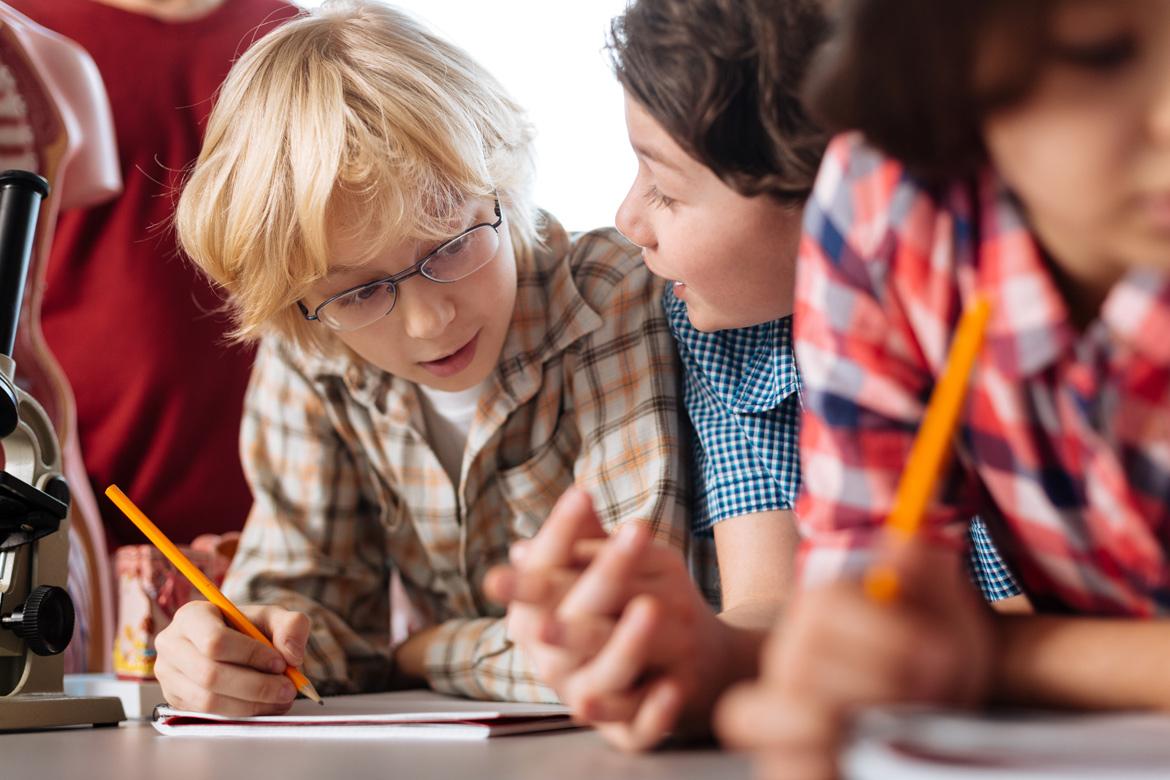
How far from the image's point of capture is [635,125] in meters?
0.97

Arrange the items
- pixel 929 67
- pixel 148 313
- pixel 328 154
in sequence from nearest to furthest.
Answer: pixel 929 67, pixel 328 154, pixel 148 313

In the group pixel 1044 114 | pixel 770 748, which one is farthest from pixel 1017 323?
pixel 770 748

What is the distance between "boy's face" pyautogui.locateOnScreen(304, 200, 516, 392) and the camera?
44.5 inches

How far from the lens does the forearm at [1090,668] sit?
576mm

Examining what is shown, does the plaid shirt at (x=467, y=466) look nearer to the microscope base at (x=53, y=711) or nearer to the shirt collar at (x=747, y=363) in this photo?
the shirt collar at (x=747, y=363)

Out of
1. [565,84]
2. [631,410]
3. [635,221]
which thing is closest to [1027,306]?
[635,221]

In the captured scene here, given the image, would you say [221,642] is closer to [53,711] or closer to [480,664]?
[53,711]

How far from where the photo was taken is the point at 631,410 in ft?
4.01

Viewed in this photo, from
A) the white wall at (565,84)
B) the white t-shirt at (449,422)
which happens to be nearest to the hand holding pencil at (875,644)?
the white t-shirt at (449,422)

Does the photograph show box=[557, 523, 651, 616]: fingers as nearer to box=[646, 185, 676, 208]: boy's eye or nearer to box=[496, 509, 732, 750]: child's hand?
box=[496, 509, 732, 750]: child's hand

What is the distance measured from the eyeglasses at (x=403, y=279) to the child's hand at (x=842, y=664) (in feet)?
2.38

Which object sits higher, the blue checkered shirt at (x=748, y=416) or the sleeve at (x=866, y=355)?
the sleeve at (x=866, y=355)

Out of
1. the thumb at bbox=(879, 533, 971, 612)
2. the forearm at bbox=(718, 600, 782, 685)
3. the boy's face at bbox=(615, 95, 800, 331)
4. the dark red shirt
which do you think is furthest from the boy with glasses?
the thumb at bbox=(879, 533, 971, 612)

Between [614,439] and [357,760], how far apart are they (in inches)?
23.2
